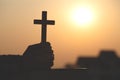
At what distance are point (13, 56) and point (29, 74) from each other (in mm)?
2891

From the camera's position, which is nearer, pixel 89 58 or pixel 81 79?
pixel 81 79

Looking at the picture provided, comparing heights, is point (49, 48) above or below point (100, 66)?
above

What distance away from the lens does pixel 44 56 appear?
3334 cm

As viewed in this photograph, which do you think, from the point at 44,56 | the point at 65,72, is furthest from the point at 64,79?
the point at 44,56

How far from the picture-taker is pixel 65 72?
35375 millimetres

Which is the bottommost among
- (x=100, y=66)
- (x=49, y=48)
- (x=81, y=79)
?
(x=100, y=66)

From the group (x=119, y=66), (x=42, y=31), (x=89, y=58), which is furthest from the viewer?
(x=89, y=58)

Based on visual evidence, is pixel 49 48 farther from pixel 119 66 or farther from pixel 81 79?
pixel 119 66

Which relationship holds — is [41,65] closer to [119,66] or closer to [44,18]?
[44,18]

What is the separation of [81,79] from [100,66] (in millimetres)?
53420

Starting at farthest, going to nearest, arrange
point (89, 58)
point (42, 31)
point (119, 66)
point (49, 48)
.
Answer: point (89, 58)
point (119, 66)
point (42, 31)
point (49, 48)

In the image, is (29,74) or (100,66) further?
(100,66)

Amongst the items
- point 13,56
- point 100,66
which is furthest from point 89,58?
point 13,56

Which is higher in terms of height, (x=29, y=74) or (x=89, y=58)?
(x=29, y=74)
